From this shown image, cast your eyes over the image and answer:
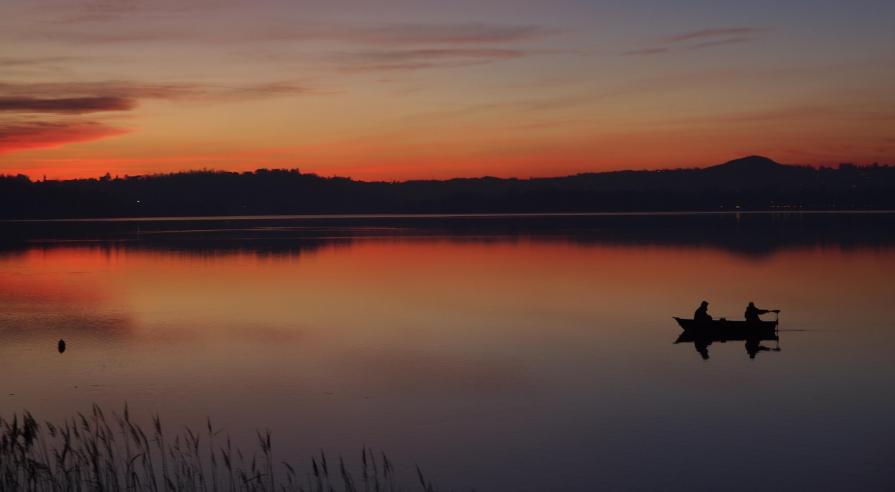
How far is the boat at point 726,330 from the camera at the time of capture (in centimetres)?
3233

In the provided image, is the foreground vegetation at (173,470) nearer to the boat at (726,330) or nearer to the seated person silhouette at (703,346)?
the seated person silhouette at (703,346)

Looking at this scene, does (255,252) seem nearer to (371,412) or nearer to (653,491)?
(371,412)

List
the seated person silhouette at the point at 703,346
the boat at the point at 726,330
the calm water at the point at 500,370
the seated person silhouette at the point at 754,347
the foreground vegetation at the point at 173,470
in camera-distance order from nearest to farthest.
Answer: the foreground vegetation at the point at 173,470 → the calm water at the point at 500,370 → the seated person silhouette at the point at 703,346 → the seated person silhouette at the point at 754,347 → the boat at the point at 726,330

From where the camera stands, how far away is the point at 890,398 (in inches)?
878

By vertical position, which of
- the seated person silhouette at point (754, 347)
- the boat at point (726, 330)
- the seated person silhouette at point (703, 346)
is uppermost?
the boat at point (726, 330)

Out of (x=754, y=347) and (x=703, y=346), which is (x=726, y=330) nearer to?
(x=754, y=347)

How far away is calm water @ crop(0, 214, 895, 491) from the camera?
17.5m

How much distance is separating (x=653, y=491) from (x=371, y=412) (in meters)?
8.01

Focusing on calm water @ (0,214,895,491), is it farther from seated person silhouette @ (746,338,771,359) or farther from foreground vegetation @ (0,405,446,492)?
foreground vegetation @ (0,405,446,492)

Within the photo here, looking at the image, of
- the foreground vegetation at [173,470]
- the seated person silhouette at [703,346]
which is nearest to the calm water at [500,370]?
the seated person silhouette at [703,346]

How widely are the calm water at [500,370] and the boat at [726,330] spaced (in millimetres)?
554

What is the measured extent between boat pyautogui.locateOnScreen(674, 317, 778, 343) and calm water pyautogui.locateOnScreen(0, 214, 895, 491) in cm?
55

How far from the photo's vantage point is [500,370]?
26.6 metres

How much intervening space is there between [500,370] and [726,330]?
1088cm
